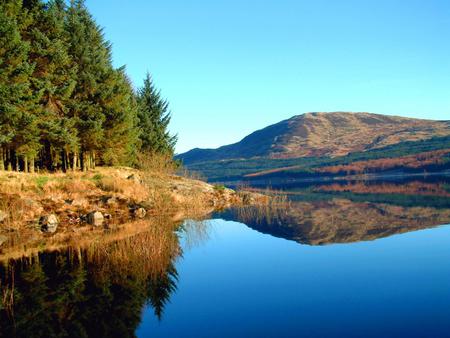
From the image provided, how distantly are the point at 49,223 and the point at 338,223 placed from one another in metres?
18.9

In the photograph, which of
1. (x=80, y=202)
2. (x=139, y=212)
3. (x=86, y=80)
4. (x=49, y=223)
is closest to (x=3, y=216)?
(x=49, y=223)

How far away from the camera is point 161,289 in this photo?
11445 millimetres

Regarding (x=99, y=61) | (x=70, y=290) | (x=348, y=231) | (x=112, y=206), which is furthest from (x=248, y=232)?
(x=99, y=61)

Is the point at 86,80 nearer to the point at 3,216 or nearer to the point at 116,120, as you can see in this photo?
the point at 116,120

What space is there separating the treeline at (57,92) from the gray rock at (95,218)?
751 centimetres

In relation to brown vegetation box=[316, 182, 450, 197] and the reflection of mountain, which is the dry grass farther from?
brown vegetation box=[316, 182, 450, 197]

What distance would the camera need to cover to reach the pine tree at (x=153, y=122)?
5116 cm

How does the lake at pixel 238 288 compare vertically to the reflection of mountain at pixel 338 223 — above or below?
above

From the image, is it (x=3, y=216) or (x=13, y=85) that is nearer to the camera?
(x=3, y=216)

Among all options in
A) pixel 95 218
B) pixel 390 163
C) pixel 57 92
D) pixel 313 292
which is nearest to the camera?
pixel 313 292

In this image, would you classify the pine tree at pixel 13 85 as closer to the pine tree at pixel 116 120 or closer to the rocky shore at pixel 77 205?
the rocky shore at pixel 77 205

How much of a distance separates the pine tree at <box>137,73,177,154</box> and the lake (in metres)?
32.5

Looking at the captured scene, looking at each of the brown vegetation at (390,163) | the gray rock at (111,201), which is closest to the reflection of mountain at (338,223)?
the gray rock at (111,201)

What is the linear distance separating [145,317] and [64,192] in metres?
23.1
